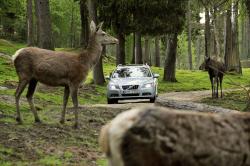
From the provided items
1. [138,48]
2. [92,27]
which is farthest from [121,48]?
[92,27]

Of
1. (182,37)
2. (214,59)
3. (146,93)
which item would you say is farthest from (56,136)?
(182,37)

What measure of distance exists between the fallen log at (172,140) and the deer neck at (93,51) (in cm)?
890

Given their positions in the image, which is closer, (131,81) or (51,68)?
(51,68)

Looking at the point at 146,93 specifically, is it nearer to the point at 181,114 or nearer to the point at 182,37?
the point at 181,114

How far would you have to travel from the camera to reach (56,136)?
12.1 meters

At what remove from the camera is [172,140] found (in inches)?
188

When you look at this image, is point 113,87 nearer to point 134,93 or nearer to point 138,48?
point 134,93

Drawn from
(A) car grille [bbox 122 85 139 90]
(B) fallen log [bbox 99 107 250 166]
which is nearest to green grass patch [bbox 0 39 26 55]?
(A) car grille [bbox 122 85 139 90]

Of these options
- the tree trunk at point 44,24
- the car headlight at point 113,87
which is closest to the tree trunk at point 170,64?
the tree trunk at point 44,24

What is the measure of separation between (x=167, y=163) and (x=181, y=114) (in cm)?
53

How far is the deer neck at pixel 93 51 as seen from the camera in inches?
550

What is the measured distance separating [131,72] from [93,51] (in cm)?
821

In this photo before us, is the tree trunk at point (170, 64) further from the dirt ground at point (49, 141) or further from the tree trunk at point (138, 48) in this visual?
the dirt ground at point (49, 141)

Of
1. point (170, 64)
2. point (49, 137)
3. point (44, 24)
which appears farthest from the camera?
point (170, 64)
